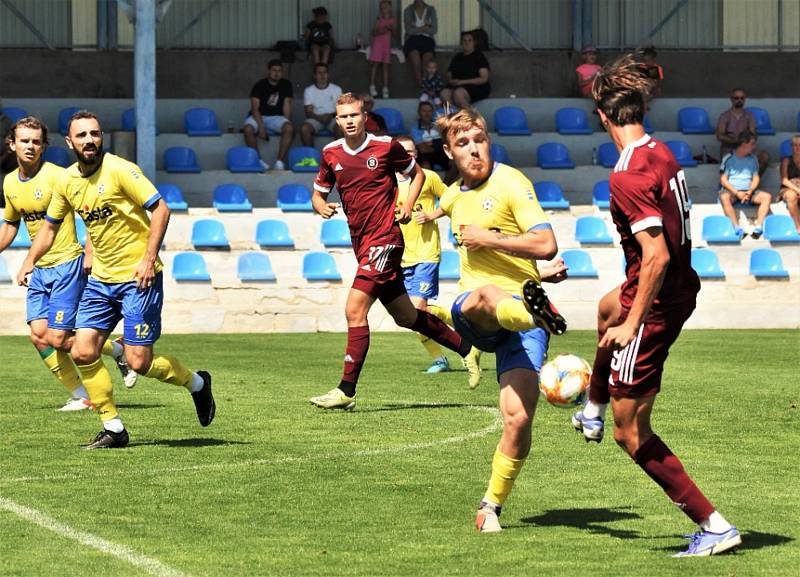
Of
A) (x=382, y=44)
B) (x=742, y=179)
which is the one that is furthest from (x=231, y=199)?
(x=742, y=179)

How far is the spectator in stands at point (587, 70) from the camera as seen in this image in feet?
86.7

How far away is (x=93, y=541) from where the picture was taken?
6418 millimetres

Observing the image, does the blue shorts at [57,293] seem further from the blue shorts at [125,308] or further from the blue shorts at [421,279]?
the blue shorts at [421,279]

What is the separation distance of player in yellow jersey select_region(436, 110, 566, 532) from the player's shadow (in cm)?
36

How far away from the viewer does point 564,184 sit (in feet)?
83.7

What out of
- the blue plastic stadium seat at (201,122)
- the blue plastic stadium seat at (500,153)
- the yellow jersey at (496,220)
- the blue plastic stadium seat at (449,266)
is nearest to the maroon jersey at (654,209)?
the yellow jersey at (496,220)

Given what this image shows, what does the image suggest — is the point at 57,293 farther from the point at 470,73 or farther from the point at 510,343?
the point at 470,73

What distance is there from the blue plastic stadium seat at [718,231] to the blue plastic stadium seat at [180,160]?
27.8ft

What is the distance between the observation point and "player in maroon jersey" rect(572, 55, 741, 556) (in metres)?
5.71

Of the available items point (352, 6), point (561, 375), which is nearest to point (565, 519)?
point (561, 375)

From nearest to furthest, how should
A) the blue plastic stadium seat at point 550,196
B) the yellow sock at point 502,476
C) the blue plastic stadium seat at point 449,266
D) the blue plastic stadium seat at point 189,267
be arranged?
the yellow sock at point 502,476
the blue plastic stadium seat at point 189,267
the blue plastic stadium seat at point 449,266
the blue plastic stadium seat at point 550,196

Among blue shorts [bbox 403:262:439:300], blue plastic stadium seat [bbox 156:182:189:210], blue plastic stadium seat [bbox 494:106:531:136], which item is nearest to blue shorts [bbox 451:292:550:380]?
blue shorts [bbox 403:262:439:300]

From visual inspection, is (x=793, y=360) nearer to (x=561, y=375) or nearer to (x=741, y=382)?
(x=741, y=382)

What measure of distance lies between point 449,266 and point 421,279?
7.35m
